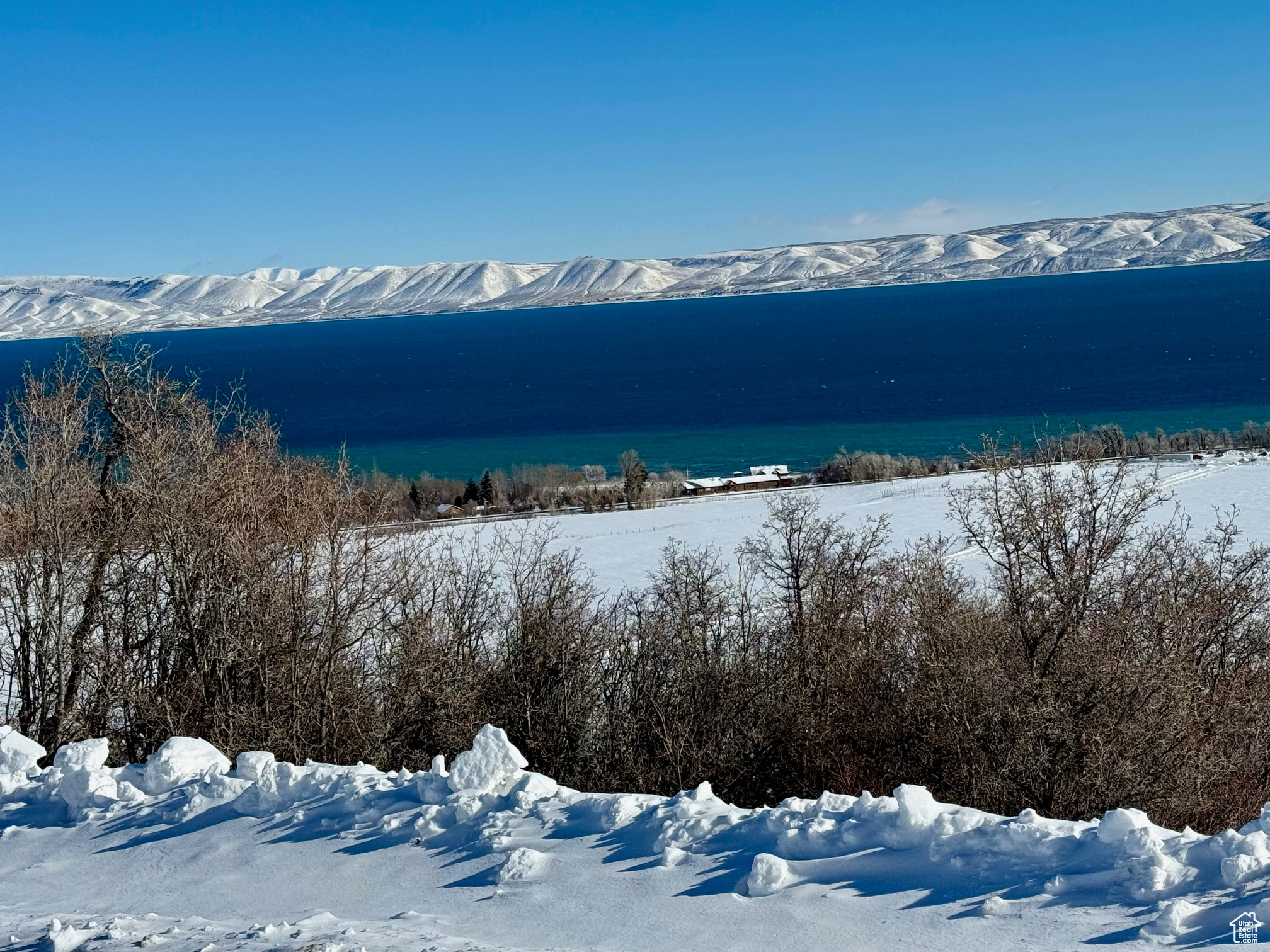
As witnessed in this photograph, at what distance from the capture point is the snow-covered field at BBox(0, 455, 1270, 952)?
19.4 feet

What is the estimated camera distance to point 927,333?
149 metres

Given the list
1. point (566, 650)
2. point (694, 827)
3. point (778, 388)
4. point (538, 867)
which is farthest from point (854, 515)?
point (778, 388)

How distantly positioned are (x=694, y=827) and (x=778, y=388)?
3594 inches

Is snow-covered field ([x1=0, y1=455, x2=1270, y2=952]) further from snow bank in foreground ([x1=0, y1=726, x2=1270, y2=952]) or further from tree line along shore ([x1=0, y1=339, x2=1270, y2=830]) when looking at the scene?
tree line along shore ([x1=0, y1=339, x2=1270, y2=830])

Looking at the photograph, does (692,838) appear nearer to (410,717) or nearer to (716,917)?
(716,917)

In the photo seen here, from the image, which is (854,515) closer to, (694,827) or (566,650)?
Result: (566,650)

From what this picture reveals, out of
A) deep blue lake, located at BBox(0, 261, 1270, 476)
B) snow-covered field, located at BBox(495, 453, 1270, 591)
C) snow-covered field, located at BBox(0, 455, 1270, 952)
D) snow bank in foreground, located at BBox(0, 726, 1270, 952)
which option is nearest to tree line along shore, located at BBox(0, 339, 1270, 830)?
snow bank in foreground, located at BBox(0, 726, 1270, 952)

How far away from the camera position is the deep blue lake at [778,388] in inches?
2741

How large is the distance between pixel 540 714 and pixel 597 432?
63.1 m

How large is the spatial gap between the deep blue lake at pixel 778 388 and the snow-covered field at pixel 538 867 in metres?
34.9

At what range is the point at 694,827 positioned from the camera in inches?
282

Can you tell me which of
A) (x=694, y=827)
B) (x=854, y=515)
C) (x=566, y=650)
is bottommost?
(x=854, y=515)

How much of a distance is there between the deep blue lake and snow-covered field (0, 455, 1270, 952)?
3486cm

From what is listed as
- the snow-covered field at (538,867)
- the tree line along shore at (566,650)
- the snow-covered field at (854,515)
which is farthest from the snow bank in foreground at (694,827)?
the snow-covered field at (854,515)
